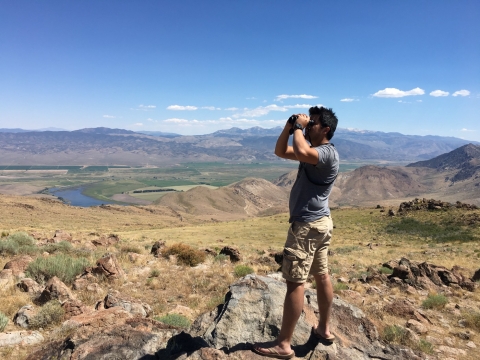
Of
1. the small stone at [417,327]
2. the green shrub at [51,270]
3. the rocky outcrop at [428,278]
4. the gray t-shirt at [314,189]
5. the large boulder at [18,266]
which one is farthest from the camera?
the rocky outcrop at [428,278]

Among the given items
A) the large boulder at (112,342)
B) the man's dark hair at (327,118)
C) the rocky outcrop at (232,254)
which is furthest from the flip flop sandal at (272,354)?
the rocky outcrop at (232,254)

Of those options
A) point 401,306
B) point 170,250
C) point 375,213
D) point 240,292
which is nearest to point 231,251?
point 170,250

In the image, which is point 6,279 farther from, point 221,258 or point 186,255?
point 221,258

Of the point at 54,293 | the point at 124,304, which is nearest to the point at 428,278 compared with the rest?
the point at 124,304

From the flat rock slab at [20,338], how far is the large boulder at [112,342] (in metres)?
0.39

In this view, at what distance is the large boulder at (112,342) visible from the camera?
3.50 metres

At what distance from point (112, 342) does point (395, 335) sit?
4.13 metres

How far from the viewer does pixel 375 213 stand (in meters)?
47.1

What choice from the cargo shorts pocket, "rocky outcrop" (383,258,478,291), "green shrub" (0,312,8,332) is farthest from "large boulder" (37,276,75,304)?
"rocky outcrop" (383,258,478,291)

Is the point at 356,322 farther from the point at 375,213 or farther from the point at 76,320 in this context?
the point at 375,213

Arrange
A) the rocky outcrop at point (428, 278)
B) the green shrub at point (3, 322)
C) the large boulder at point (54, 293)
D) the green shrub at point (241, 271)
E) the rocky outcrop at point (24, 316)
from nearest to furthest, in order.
Result: the green shrub at point (3, 322) → the rocky outcrop at point (24, 316) → the large boulder at point (54, 293) → the green shrub at point (241, 271) → the rocky outcrop at point (428, 278)

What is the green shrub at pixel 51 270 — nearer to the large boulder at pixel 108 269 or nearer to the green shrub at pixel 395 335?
the large boulder at pixel 108 269

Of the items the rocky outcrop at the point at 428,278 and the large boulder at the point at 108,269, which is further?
the rocky outcrop at the point at 428,278

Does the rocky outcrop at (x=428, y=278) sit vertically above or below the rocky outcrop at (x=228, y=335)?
below
